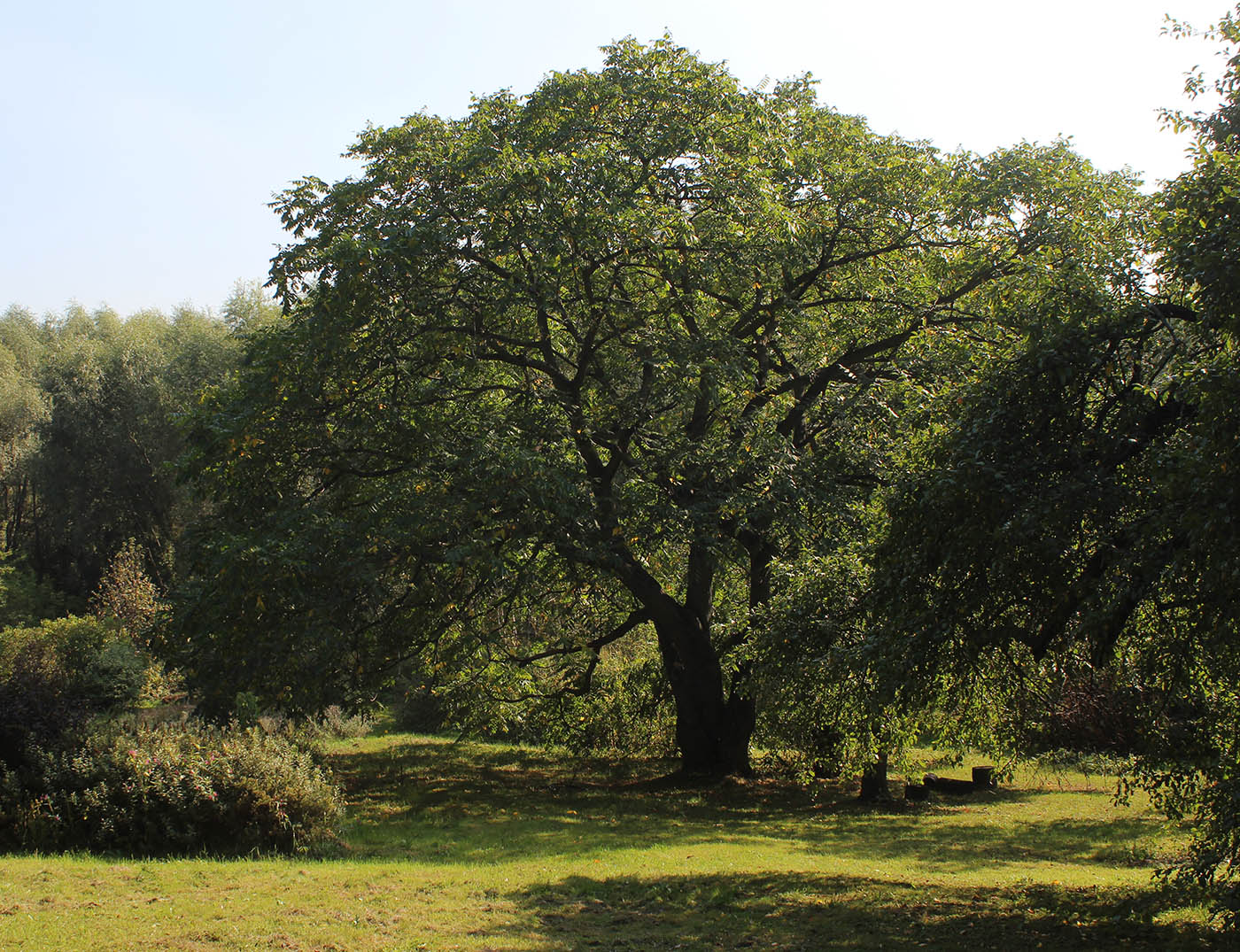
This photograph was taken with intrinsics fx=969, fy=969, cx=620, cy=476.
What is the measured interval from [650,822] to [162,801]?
691 cm

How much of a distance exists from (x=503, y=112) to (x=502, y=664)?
986 centimetres

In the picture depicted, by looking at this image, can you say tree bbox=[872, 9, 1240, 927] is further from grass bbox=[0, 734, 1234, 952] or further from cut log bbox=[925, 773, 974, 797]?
cut log bbox=[925, 773, 974, 797]

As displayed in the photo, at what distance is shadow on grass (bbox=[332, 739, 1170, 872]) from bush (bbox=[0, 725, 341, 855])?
3.54ft

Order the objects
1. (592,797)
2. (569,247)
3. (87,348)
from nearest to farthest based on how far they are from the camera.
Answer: (569,247) → (592,797) → (87,348)

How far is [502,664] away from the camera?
1823 centimetres

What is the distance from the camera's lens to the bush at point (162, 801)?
10.5 metres

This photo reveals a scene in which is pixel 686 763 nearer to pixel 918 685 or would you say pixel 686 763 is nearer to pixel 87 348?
pixel 918 685

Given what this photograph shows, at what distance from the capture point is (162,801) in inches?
→ 416

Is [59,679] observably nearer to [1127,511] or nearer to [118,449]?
[1127,511]

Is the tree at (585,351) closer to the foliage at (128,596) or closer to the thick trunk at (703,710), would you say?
the thick trunk at (703,710)

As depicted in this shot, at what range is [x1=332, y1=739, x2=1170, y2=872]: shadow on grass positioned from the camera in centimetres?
1234

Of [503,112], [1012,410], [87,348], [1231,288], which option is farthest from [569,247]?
[87,348]

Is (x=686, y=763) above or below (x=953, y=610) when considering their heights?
below

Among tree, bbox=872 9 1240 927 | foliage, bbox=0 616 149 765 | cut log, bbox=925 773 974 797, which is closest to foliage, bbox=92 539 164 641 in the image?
foliage, bbox=0 616 149 765
